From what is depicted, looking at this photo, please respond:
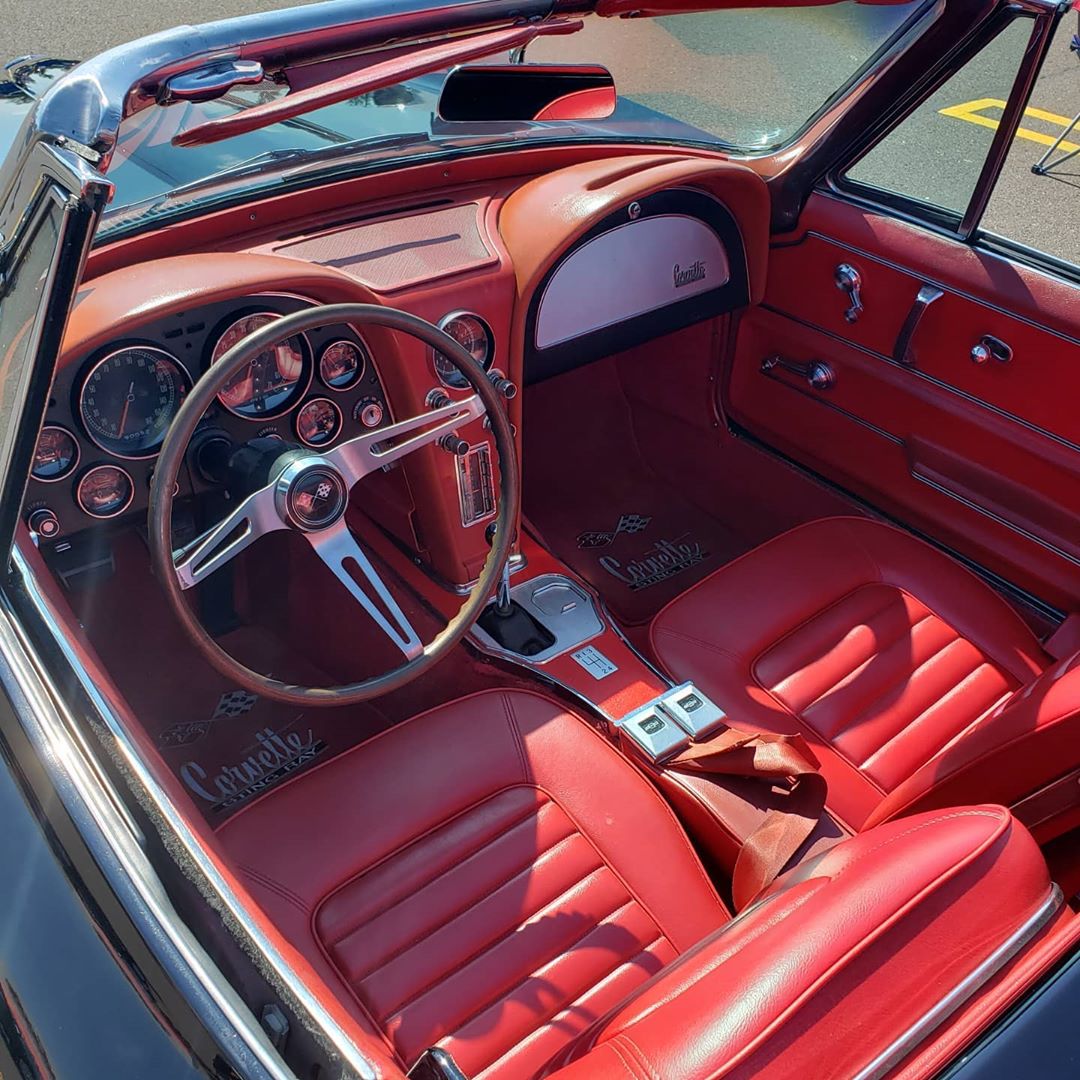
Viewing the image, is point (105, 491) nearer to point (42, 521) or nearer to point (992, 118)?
point (42, 521)

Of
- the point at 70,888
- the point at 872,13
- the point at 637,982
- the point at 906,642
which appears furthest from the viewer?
the point at 872,13

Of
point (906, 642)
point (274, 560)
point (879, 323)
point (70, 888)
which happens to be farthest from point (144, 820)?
point (879, 323)

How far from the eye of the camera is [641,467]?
10.7ft

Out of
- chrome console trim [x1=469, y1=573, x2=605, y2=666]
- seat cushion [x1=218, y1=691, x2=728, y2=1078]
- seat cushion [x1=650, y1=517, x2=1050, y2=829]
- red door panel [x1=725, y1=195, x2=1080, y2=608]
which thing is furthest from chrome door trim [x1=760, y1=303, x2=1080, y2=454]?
seat cushion [x1=218, y1=691, x2=728, y2=1078]

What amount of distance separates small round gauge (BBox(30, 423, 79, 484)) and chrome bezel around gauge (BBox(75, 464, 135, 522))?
1.1 inches

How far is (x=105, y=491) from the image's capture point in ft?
6.16

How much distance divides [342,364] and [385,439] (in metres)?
0.34

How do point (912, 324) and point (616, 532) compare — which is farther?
point (616, 532)

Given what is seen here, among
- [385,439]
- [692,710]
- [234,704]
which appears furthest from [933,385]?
[234,704]

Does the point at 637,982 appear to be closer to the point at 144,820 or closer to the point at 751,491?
the point at 144,820

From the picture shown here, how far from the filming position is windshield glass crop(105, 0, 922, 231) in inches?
86.7

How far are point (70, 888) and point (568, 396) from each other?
228cm

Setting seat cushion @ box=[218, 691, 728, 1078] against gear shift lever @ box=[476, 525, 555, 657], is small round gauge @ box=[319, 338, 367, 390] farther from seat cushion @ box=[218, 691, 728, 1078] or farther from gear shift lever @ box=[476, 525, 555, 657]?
seat cushion @ box=[218, 691, 728, 1078]

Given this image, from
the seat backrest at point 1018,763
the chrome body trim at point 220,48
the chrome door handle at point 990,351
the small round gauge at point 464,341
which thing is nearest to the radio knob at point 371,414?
the small round gauge at point 464,341
